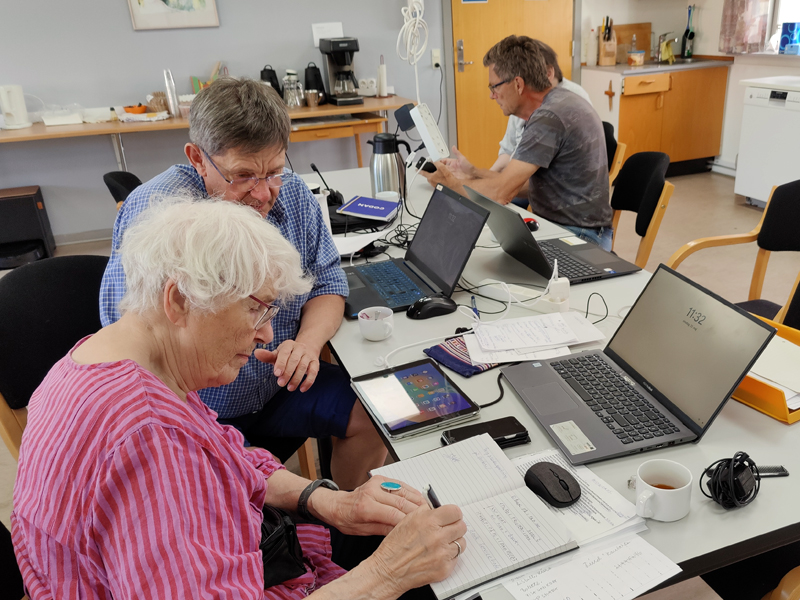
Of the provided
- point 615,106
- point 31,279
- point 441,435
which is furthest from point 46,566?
point 615,106

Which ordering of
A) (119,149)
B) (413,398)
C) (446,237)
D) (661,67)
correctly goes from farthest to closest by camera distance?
(661,67)
(119,149)
(446,237)
(413,398)

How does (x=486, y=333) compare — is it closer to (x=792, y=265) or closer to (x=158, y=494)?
(x=158, y=494)

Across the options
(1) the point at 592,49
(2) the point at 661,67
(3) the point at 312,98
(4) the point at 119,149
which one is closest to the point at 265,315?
(4) the point at 119,149

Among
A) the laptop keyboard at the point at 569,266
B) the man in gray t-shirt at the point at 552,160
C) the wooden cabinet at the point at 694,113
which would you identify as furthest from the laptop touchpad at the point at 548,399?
the wooden cabinet at the point at 694,113

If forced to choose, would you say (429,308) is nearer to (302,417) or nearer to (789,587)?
(302,417)

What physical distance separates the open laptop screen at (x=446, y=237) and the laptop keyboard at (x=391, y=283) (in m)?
0.06

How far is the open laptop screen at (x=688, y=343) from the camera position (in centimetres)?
103

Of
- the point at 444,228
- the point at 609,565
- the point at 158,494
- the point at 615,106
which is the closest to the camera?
the point at 158,494

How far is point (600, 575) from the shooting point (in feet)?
2.76

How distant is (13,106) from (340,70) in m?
2.32

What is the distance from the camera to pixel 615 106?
5137 mm

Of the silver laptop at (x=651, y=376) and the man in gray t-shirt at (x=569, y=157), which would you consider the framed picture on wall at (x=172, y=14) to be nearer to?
the man in gray t-shirt at (x=569, y=157)

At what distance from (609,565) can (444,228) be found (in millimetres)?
1104

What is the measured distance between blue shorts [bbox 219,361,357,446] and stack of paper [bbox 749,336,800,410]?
0.94m
